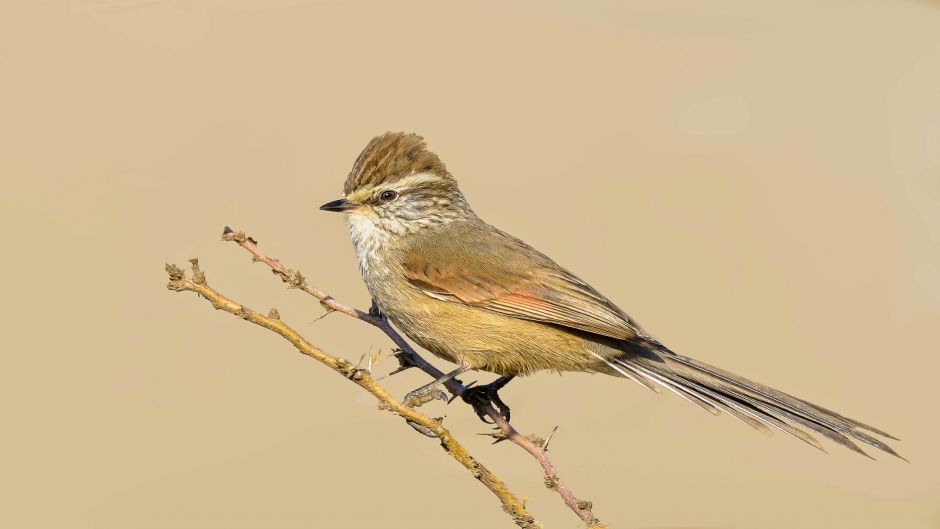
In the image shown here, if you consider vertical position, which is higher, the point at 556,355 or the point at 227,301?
the point at 556,355

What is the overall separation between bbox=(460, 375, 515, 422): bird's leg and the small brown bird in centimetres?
A: 1

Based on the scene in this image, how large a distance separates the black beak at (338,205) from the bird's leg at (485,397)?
4.52ft

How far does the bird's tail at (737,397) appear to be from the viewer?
4.17 meters

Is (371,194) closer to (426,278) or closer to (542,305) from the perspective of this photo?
(426,278)

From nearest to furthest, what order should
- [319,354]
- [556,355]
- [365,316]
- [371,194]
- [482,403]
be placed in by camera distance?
[319,354] < [365,316] < [482,403] < [556,355] < [371,194]

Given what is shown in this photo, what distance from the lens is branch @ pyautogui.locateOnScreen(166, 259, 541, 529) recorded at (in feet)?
10.9

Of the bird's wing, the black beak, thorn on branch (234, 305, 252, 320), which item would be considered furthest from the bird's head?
thorn on branch (234, 305, 252, 320)

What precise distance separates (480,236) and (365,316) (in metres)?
1.71

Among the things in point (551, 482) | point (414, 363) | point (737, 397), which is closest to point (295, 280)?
point (414, 363)

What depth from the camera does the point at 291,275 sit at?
3803mm

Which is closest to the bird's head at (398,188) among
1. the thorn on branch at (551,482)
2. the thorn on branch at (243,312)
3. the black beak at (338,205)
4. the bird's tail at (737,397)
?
the black beak at (338,205)

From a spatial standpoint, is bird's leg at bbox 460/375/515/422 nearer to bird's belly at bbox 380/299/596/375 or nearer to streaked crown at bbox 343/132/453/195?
bird's belly at bbox 380/299/596/375

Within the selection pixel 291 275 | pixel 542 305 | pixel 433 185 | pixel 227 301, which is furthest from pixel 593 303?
pixel 227 301

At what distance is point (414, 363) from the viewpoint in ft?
14.5
